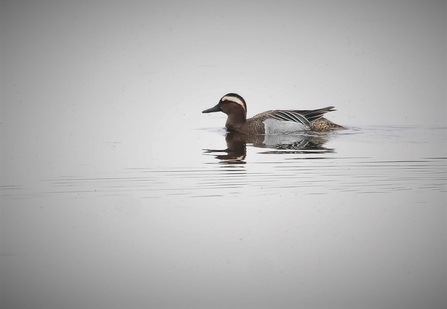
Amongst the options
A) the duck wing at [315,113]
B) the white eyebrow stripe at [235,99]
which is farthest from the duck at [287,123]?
the white eyebrow stripe at [235,99]

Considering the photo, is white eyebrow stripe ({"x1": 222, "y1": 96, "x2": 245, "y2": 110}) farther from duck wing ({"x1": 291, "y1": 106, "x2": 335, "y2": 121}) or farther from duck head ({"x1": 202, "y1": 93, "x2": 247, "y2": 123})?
duck wing ({"x1": 291, "y1": 106, "x2": 335, "y2": 121})

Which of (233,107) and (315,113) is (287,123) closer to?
(315,113)

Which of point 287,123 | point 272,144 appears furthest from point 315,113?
point 272,144

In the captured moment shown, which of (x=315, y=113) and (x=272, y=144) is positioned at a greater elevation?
(x=315, y=113)

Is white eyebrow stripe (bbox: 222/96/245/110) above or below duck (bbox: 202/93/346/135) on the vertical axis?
above

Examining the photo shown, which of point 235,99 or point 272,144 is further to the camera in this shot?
point 235,99

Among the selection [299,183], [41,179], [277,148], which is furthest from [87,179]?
[277,148]

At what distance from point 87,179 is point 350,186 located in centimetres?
276

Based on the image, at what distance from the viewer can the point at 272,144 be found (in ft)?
31.1

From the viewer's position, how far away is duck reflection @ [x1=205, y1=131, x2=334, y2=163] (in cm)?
824

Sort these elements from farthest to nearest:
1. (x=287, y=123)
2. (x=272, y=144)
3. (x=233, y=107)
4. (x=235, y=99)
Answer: (x=235, y=99) → (x=233, y=107) → (x=287, y=123) → (x=272, y=144)

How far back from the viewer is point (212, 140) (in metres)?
10.2

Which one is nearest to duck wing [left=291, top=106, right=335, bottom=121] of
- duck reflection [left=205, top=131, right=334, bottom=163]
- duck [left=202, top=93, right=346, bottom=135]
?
duck [left=202, top=93, right=346, bottom=135]

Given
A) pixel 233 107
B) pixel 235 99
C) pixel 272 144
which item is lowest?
pixel 272 144
